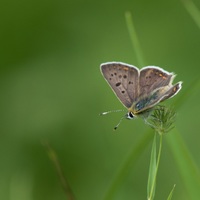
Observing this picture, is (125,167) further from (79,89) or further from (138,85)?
(79,89)

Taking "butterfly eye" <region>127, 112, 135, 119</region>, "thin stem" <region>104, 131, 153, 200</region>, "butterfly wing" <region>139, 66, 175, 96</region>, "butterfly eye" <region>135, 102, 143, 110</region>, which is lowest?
"thin stem" <region>104, 131, 153, 200</region>

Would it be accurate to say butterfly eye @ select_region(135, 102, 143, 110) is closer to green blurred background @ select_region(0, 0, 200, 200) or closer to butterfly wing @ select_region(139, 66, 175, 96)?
butterfly wing @ select_region(139, 66, 175, 96)

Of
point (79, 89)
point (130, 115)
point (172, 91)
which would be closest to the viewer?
point (172, 91)

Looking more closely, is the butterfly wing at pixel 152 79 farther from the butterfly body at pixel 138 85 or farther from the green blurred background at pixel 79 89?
the green blurred background at pixel 79 89

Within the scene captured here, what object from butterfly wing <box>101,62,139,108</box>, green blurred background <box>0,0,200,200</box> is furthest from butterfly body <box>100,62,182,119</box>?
green blurred background <box>0,0,200,200</box>

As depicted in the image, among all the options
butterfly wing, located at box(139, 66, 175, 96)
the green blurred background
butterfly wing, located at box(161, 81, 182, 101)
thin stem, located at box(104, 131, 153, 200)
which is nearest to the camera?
thin stem, located at box(104, 131, 153, 200)

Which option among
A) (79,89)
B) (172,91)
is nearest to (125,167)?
(172,91)

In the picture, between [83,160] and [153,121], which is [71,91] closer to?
[83,160]
